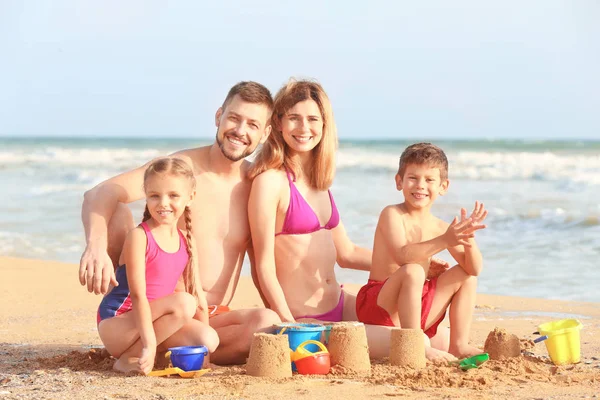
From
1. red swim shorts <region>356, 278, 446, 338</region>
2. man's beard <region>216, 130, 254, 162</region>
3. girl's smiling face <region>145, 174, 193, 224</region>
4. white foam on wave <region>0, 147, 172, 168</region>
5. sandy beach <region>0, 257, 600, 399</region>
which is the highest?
white foam on wave <region>0, 147, 172, 168</region>

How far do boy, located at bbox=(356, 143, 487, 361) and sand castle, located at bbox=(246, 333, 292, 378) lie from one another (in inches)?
33.7

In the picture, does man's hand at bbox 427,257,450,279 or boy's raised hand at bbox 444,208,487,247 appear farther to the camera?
man's hand at bbox 427,257,450,279

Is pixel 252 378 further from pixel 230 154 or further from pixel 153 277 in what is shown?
pixel 230 154

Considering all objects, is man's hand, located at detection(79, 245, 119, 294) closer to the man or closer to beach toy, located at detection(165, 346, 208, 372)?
the man

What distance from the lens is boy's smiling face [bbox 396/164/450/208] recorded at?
5012mm

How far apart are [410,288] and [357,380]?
0.69 metres

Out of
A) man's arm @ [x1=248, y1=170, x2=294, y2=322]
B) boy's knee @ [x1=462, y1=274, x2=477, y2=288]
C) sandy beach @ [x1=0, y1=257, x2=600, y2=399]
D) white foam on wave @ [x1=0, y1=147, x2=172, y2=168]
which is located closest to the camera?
sandy beach @ [x1=0, y1=257, x2=600, y2=399]

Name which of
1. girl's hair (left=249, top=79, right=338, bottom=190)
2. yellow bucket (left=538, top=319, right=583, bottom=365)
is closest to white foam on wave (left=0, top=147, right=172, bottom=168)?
girl's hair (left=249, top=79, right=338, bottom=190)

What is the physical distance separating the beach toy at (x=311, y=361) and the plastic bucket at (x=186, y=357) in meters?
0.50

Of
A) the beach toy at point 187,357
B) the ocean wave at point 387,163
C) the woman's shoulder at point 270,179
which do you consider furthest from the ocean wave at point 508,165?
the beach toy at point 187,357

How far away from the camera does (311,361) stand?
4.35m

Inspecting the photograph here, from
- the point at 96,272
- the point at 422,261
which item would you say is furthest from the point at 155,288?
the point at 422,261

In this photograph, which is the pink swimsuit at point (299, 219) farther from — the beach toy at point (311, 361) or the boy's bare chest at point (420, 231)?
the beach toy at point (311, 361)

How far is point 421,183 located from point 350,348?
1.16 metres
